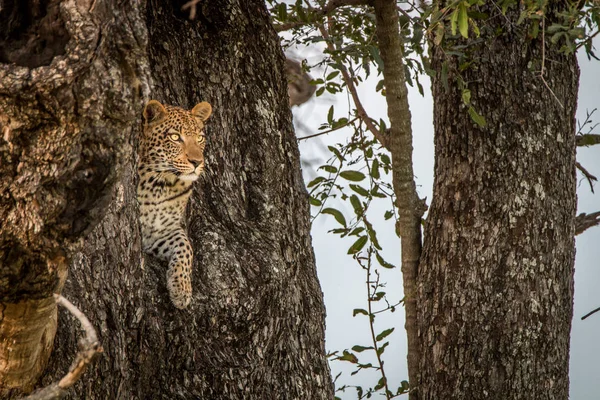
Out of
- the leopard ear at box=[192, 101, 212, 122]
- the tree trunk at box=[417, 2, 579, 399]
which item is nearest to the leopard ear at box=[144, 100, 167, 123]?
the leopard ear at box=[192, 101, 212, 122]

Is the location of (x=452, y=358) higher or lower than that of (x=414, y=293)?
lower

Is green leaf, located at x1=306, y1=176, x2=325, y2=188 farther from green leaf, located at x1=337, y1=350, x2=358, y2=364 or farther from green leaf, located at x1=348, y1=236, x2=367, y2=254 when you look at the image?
green leaf, located at x1=337, y1=350, x2=358, y2=364

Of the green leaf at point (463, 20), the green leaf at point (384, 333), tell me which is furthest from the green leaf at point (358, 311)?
the green leaf at point (463, 20)

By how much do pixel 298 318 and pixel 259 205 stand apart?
497mm

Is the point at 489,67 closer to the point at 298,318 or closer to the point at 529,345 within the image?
the point at 529,345

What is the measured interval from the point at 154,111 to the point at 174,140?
16cm

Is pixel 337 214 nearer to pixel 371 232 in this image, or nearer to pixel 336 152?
pixel 371 232

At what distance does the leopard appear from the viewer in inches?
147

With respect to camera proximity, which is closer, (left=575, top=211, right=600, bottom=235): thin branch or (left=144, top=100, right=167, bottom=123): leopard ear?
(left=144, top=100, right=167, bottom=123): leopard ear

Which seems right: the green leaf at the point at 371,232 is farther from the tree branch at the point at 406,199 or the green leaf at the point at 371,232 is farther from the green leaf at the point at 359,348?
the green leaf at the point at 359,348

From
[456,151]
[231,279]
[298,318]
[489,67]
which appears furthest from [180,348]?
[489,67]

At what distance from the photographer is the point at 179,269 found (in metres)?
3.37

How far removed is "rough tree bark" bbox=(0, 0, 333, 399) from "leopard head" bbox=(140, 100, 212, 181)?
0.06 metres

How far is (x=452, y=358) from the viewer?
439 centimetres
